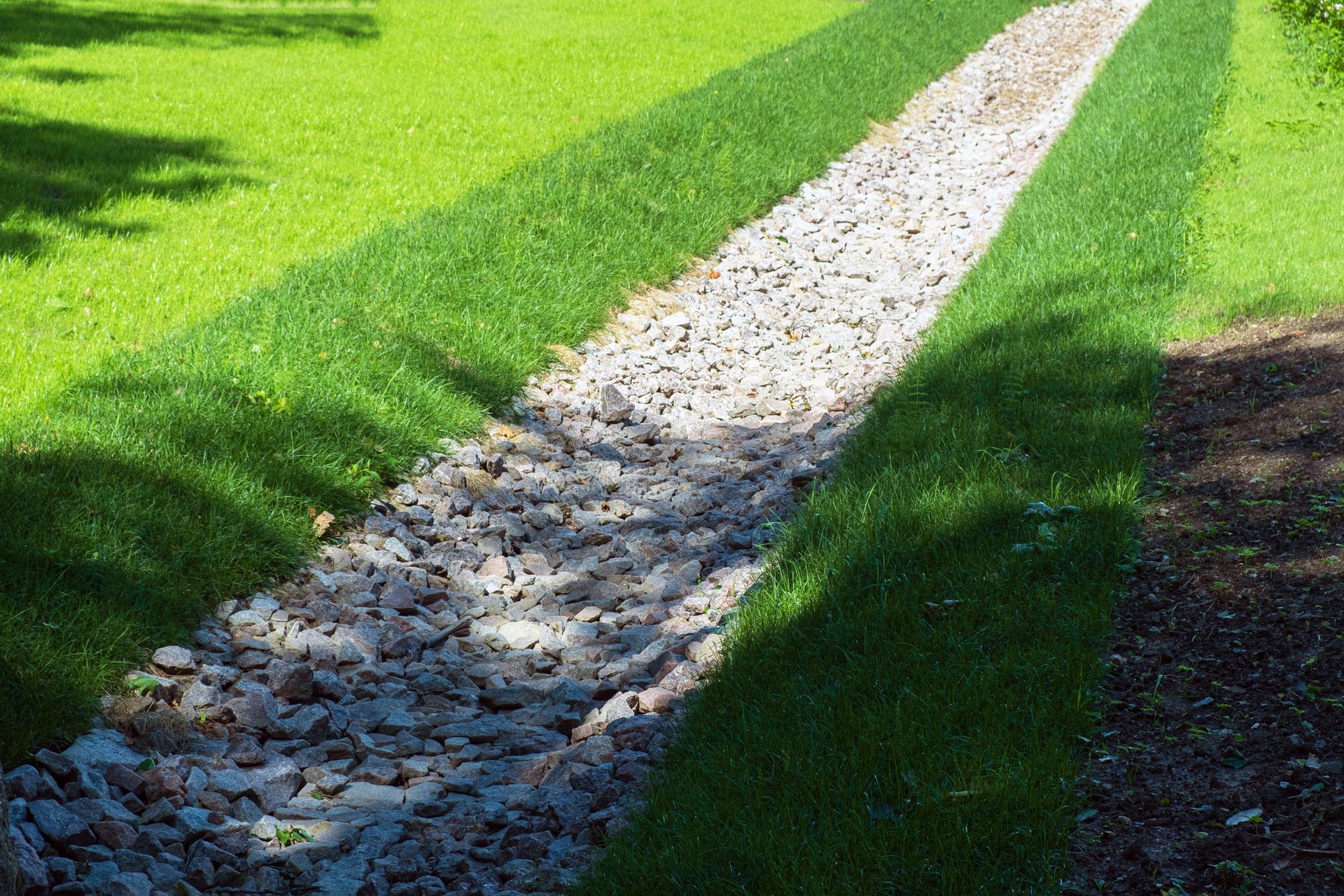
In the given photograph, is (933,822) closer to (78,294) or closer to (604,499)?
(604,499)

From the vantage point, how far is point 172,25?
1616 centimetres

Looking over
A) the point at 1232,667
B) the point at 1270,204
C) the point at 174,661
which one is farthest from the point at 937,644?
the point at 1270,204

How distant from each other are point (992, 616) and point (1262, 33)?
656 inches

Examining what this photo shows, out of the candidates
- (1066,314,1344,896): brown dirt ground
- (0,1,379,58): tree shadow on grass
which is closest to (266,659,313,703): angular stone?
(1066,314,1344,896): brown dirt ground

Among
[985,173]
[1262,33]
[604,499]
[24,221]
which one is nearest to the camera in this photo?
[604,499]

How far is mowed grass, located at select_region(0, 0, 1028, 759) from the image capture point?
13.1ft

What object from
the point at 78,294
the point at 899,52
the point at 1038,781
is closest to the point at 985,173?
the point at 899,52

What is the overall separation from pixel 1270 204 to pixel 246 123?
887 cm

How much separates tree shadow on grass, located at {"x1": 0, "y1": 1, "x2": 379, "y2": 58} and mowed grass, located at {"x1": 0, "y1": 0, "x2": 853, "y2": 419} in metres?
0.06

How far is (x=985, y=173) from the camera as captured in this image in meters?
12.1

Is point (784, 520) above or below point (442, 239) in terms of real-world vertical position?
below

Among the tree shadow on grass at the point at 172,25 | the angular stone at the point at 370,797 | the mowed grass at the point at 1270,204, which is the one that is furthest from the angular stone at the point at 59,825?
the tree shadow on grass at the point at 172,25

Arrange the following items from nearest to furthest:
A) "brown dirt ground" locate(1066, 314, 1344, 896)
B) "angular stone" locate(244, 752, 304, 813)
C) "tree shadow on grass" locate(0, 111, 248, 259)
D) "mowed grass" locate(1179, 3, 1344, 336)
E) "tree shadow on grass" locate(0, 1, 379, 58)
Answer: "brown dirt ground" locate(1066, 314, 1344, 896), "angular stone" locate(244, 752, 304, 813), "mowed grass" locate(1179, 3, 1344, 336), "tree shadow on grass" locate(0, 111, 248, 259), "tree shadow on grass" locate(0, 1, 379, 58)

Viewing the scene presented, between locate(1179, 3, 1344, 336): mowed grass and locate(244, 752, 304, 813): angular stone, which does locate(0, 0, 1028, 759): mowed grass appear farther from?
locate(1179, 3, 1344, 336): mowed grass
